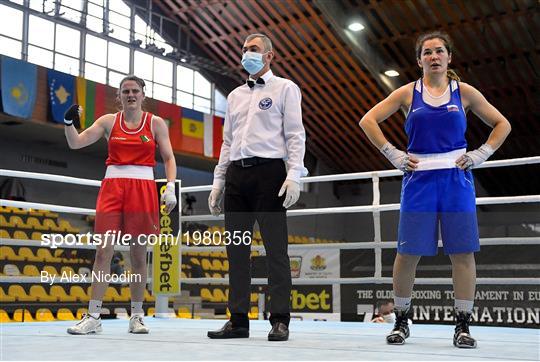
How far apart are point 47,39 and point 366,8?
545cm

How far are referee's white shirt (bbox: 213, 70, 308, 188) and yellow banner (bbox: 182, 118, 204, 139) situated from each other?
9978mm

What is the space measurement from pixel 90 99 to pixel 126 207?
8.54 m

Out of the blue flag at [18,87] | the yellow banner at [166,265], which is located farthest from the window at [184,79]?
the yellow banner at [166,265]

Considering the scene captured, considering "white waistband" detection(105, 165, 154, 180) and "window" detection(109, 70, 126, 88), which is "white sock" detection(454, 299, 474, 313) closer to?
"white waistband" detection(105, 165, 154, 180)

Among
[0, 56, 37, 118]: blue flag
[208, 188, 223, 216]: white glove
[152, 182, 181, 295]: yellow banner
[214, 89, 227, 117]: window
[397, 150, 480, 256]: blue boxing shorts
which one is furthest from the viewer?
[214, 89, 227, 117]: window

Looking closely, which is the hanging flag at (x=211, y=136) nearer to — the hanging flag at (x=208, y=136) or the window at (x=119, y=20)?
the hanging flag at (x=208, y=136)

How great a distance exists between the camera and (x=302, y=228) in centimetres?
1530

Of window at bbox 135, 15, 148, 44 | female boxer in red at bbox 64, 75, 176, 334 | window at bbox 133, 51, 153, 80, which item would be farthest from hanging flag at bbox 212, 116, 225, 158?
female boxer in red at bbox 64, 75, 176, 334

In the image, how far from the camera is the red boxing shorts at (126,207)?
9.36 ft

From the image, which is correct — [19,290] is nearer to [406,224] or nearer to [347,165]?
[406,224]

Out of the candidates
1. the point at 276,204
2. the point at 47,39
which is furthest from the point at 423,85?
the point at 47,39

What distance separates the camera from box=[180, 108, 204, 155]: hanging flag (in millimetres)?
12492

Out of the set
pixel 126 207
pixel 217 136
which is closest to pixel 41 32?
pixel 217 136

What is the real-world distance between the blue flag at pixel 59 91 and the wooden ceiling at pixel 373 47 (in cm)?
317
